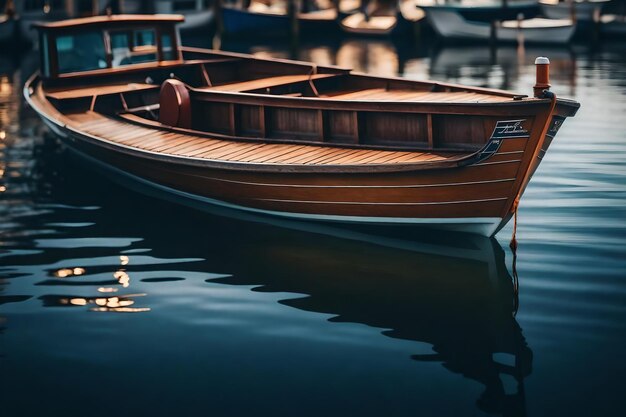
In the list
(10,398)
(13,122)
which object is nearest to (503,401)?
(10,398)

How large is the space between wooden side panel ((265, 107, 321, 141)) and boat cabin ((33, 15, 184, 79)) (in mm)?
4396

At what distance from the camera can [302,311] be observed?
846 cm

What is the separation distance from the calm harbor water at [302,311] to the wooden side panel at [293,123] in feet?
4.16

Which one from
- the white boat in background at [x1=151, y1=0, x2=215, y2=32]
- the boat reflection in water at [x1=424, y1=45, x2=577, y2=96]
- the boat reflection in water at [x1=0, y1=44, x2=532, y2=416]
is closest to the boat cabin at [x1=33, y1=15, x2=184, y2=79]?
the boat reflection in water at [x1=0, y1=44, x2=532, y2=416]

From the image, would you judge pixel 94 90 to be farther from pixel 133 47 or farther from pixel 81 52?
pixel 133 47

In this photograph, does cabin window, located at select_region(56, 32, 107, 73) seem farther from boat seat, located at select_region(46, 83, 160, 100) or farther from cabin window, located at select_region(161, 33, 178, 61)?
cabin window, located at select_region(161, 33, 178, 61)

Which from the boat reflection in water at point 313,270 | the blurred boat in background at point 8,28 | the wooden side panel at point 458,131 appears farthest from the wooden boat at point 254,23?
the wooden side panel at point 458,131

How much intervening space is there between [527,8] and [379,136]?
1128 inches

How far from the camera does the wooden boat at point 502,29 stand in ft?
109

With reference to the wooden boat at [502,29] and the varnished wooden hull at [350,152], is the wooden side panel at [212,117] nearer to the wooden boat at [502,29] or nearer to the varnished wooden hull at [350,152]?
the varnished wooden hull at [350,152]

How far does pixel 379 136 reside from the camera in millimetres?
11086

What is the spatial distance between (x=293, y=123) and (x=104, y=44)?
501cm

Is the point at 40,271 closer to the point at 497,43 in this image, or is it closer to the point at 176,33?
the point at 176,33

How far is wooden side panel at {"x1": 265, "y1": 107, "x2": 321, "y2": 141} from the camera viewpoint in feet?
37.8
